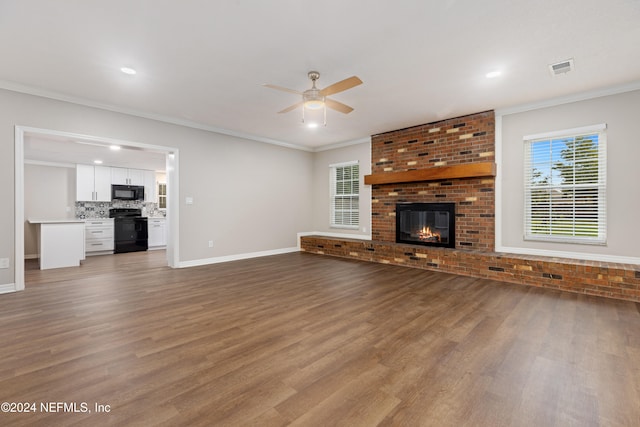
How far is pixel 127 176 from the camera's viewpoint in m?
7.78

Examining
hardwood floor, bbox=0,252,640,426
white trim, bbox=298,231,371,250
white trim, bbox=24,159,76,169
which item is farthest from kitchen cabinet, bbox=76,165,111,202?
white trim, bbox=298,231,371,250

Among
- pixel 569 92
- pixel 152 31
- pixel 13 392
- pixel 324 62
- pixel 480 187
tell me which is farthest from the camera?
pixel 480 187

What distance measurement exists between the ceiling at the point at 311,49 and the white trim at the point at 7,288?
2.54 metres

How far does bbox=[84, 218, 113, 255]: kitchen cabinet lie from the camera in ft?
22.5

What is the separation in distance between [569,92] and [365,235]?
164 inches

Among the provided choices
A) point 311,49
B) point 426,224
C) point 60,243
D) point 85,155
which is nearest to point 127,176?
point 85,155

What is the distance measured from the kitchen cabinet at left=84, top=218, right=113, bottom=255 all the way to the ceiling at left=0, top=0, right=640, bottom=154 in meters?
3.98

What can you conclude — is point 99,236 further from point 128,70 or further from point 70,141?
point 128,70

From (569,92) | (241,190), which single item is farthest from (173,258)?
(569,92)

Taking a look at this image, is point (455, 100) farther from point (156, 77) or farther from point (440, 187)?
point (156, 77)

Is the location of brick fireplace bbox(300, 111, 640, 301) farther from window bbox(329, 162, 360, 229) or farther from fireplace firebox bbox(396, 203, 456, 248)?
window bbox(329, 162, 360, 229)

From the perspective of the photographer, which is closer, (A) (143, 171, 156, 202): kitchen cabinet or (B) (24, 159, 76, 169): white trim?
(B) (24, 159, 76, 169): white trim

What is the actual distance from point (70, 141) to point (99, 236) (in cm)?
359

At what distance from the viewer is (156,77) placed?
3.43 metres
